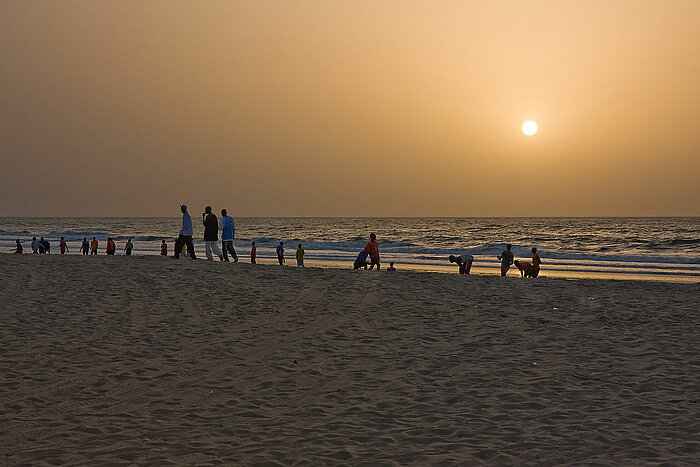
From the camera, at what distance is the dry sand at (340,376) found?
18.4 ft

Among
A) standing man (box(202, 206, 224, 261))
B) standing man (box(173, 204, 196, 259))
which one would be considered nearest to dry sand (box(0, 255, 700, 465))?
standing man (box(173, 204, 196, 259))

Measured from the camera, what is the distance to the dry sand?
5.61m

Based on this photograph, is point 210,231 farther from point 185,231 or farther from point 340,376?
point 340,376

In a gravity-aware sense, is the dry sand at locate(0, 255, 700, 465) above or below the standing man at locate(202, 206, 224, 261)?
below

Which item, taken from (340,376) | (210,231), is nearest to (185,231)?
(210,231)

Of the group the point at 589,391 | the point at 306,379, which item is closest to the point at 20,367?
the point at 306,379

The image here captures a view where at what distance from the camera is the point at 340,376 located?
8117 millimetres

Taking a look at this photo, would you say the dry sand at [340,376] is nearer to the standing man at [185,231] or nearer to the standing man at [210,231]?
the standing man at [185,231]

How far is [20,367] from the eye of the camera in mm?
8008

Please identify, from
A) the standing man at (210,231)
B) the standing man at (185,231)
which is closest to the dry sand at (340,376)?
the standing man at (185,231)

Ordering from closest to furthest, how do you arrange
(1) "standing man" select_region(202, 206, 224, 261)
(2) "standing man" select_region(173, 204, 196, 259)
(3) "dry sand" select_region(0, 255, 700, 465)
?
1. (3) "dry sand" select_region(0, 255, 700, 465)
2. (2) "standing man" select_region(173, 204, 196, 259)
3. (1) "standing man" select_region(202, 206, 224, 261)

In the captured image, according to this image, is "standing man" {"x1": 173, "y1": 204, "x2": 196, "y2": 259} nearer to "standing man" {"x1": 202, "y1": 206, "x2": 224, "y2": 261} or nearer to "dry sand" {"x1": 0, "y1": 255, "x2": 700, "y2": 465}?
"standing man" {"x1": 202, "y1": 206, "x2": 224, "y2": 261}

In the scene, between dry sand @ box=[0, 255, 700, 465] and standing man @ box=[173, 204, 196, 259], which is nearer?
dry sand @ box=[0, 255, 700, 465]

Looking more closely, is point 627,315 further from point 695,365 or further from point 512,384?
point 512,384
